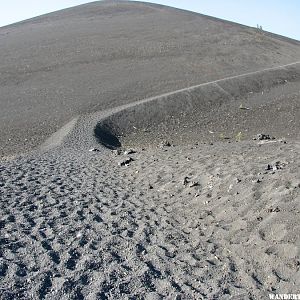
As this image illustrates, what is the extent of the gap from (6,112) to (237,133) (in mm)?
11018

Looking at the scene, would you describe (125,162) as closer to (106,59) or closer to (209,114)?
(209,114)

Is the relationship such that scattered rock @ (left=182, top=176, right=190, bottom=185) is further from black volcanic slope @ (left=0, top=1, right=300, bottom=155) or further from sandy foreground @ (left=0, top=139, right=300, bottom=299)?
black volcanic slope @ (left=0, top=1, right=300, bottom=155)

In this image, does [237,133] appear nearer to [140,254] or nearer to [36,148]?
[36,148]

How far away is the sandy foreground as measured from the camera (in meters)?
4.86

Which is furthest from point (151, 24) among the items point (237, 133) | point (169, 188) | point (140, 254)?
point (140, 254)

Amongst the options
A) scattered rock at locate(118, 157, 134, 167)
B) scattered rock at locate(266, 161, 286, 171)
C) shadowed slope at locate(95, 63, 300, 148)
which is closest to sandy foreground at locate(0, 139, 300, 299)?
scattered rock at locate(266, 161, 286, 171)

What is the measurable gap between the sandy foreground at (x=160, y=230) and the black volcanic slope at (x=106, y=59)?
6.81 meters

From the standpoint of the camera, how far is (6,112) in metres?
20.5

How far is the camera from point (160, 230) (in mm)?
6602

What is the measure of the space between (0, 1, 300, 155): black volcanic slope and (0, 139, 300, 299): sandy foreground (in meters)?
6.81

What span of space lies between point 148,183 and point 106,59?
2320 cm

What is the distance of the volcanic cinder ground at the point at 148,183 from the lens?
16.6 ft

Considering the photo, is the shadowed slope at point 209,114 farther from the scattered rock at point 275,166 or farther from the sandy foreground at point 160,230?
the scattered rock at point 275,166

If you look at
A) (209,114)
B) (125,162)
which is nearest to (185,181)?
(125,162)
